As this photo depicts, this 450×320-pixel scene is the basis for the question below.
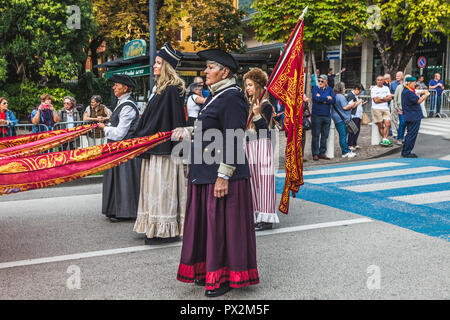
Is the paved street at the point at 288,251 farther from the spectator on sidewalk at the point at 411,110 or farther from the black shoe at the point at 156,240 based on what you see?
the spectator on sidewalk at the point at 411,110

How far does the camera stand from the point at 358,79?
3462 cm

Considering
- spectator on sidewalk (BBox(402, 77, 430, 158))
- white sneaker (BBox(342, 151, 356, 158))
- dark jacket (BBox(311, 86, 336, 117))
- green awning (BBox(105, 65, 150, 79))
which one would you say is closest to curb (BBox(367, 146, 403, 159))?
white sneaker (BBox(342, 151, 356, 158))

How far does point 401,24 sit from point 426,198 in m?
20.0

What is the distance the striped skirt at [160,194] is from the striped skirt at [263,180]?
3.61 feet

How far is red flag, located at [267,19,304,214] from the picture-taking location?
198 inches

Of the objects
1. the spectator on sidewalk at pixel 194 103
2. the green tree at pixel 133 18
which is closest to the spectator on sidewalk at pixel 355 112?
the spectator on sidewalk at pixel 194 103

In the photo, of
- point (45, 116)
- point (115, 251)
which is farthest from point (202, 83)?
point (115, 251)

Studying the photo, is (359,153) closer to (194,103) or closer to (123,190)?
(194,103)

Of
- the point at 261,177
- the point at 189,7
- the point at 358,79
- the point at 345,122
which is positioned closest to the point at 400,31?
the point at 358,79

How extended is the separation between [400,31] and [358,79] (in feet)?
30.2

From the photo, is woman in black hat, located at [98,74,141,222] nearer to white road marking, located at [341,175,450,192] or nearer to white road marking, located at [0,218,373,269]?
white road marking, located at [0,218,373,269]

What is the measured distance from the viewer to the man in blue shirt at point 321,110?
11516mm

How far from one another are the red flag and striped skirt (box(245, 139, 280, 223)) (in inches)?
39.4

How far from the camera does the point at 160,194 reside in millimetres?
5387
